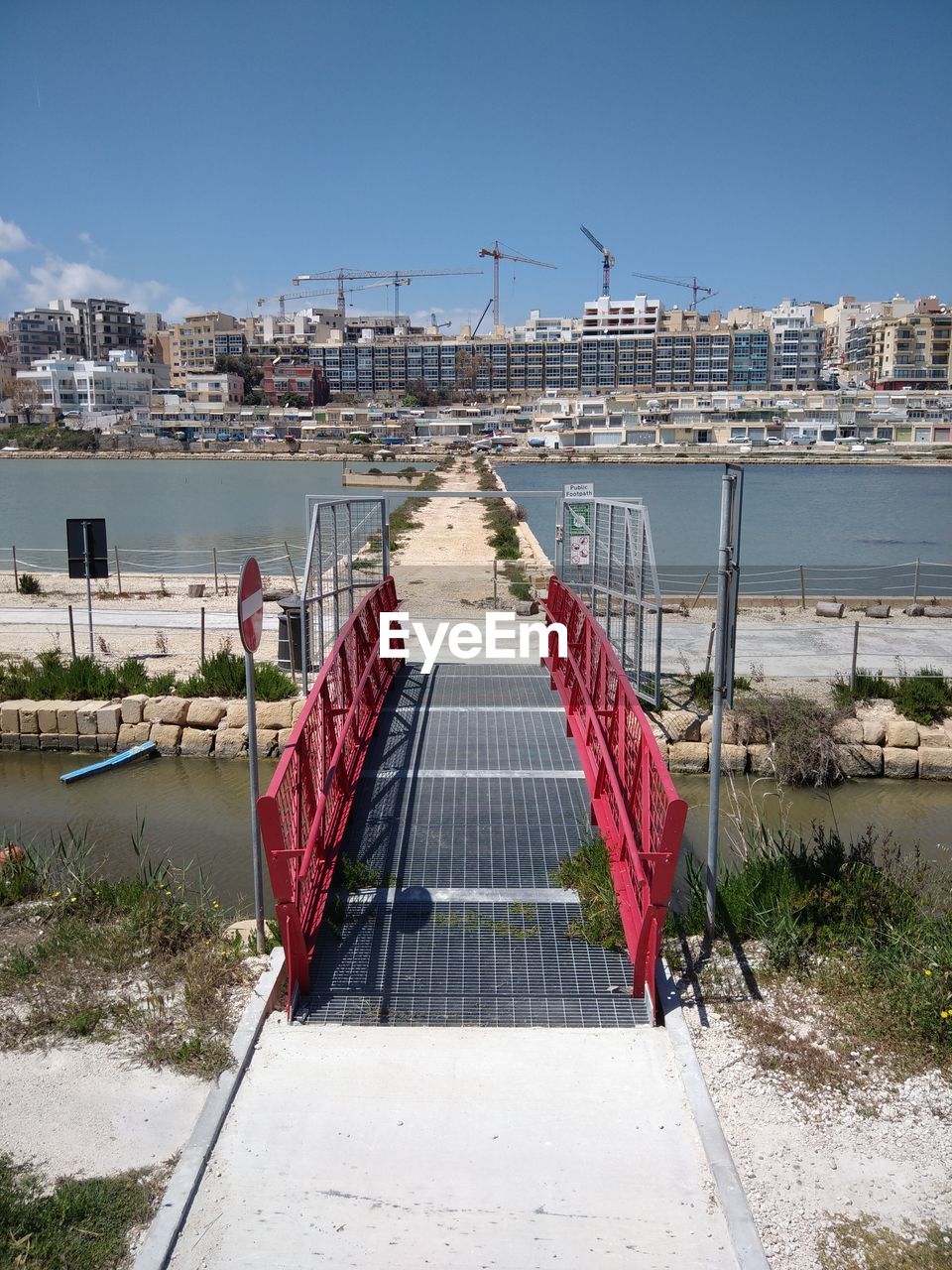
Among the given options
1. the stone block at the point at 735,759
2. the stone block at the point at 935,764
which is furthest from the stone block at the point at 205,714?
the stone block at the point at 935,764

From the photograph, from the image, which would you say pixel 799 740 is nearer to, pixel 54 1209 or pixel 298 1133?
pixel 298 1133

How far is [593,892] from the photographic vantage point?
6.23 m

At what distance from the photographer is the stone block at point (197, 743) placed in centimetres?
1177

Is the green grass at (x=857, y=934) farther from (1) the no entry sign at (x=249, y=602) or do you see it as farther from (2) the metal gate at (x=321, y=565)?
(2) the metal gate at (x=321, y=565)

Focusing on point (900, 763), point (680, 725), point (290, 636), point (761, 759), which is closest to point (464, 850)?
point (680, 725)

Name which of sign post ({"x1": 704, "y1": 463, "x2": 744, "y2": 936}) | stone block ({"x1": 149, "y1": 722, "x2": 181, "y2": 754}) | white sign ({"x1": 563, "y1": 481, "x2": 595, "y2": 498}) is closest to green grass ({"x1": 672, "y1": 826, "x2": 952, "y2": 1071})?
sign post ({"x1": 704, "y1": 463, "x2": 744, "y2": 936})

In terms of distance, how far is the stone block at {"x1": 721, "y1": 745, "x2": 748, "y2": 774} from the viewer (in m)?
11.2

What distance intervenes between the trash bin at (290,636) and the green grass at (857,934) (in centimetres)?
606

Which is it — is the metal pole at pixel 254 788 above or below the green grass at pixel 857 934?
above

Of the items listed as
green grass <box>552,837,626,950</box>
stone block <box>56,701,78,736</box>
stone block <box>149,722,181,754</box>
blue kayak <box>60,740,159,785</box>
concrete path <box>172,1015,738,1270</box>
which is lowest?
blue kayak <box>60,740,159,785</box>

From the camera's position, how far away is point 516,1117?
4352mm

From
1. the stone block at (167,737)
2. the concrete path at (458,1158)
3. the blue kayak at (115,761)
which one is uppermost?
the concrete path at (458,1158)

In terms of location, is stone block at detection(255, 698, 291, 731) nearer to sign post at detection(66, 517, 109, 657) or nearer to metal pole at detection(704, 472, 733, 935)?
sign post at detection(66, 517, 109, 657)

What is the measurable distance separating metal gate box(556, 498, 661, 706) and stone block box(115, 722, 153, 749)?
5346mm
